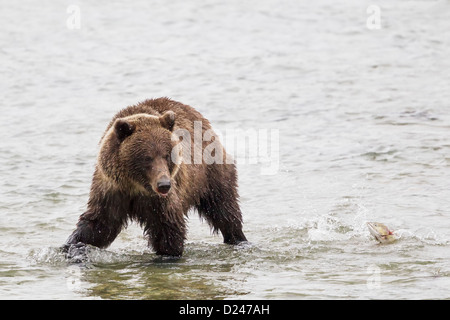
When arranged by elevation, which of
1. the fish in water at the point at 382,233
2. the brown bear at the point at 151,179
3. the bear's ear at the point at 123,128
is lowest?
the fish in water at the point at 382,233

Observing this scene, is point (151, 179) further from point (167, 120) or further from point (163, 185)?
point (167, 120)

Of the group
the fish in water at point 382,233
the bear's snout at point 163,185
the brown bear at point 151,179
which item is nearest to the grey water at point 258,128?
the fish in water at point 382,233

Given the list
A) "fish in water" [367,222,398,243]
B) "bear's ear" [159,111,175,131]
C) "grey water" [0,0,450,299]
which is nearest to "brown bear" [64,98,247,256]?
"bear's ear" [159,111,175,131]

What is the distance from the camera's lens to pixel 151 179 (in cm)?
752

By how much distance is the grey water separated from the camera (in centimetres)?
786

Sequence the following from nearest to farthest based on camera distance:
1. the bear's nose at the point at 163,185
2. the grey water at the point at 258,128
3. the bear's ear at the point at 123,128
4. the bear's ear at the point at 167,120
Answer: the bear's nose at the point at 163,185 < the bear's ear at the point at 123,128 < the bear's ear at the point at 167,120 < the grey water at the point at 258,128

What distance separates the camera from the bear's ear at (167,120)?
7691mm

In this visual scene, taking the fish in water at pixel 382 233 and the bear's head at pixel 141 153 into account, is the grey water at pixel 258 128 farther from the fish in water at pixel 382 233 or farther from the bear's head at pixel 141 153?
the bear's head at pixel 141 153

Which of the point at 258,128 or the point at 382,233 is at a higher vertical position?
the point at 258,128

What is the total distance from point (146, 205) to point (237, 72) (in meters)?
9.18

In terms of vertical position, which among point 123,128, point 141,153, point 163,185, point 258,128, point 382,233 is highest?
point 123,128

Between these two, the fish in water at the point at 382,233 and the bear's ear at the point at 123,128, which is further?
the fish in water at the point at 382,233

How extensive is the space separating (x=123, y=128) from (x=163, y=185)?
1.98ft

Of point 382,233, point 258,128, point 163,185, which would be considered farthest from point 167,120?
point 258,128
